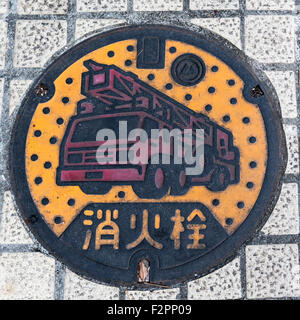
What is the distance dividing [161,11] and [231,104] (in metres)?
0.42

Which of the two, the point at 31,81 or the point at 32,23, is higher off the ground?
the point at 32,23

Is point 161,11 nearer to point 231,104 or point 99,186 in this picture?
point 231,104

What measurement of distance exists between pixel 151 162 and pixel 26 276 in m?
0.53

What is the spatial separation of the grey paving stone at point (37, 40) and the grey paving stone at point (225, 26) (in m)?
0.47

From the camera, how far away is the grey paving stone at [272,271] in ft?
4.54

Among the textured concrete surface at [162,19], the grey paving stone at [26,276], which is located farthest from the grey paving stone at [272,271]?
the grey paving stone at [26,276]

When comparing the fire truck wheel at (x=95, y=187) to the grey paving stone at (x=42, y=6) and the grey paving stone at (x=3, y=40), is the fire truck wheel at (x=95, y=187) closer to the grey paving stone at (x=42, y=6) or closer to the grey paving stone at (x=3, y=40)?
the grey paving stone at (x=3, y=40)

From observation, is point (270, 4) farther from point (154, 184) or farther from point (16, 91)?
point (16, 91)

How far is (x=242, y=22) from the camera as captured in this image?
5.10 feet

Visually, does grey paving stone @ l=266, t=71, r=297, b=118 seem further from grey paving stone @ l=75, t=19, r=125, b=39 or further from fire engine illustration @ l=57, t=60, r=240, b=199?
grey paving stone @ l=75, t=19, r=125, b=39

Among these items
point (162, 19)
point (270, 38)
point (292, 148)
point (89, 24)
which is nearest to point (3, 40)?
point (89, 24)

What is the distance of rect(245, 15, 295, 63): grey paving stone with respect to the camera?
5.00 feet

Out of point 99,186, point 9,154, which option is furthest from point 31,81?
point 99,186

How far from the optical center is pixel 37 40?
1591 millimetres
